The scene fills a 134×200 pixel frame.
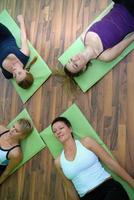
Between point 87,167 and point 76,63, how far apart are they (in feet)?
2.00

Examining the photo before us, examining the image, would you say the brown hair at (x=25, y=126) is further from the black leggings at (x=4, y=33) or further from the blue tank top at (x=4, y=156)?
the black leggings at (x=4, y=33)

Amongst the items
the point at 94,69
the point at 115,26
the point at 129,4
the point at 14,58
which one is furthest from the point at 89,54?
the point at 14,58

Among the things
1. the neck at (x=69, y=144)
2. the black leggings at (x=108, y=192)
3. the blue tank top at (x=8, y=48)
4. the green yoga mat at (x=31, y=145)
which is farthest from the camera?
the blue tank top at (x=8, y=48)

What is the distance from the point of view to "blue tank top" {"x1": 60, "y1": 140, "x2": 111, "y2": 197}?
177 cm

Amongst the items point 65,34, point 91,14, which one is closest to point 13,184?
point 65,34

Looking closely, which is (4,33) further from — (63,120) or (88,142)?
(88,142)

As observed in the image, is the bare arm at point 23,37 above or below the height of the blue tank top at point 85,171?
above

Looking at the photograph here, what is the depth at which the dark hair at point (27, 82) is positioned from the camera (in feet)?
7.03

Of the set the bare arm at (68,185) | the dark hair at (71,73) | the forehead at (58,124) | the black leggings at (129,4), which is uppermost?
the black leggings at (129,4)

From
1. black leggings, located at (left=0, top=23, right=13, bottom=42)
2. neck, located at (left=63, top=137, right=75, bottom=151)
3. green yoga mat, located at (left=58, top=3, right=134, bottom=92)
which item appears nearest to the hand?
black leggings, located at (left=0, top=23, right=13, bottom=42)

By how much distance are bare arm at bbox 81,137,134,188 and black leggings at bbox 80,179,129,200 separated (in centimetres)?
6

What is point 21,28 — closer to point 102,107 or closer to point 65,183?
point 102,107

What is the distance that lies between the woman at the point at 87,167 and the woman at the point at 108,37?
1.22 ft

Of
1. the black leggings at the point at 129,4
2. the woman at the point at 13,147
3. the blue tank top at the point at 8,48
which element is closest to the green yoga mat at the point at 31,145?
the woman at the point at 13,147
